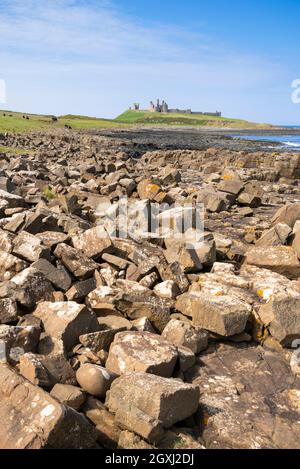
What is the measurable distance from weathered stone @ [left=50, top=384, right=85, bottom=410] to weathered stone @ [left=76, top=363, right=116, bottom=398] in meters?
0.24

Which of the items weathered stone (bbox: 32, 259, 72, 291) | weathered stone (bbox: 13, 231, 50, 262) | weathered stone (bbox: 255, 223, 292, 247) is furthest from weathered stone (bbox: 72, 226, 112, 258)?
weathered stone (bbox: 255, 223, 292, 247)

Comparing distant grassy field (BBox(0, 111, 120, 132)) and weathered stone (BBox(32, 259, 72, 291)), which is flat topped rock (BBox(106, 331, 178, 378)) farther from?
distant grassy field (BBox(0, 111, 120, 132))

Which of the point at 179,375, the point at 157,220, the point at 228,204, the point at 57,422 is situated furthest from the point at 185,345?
the point at 228,204

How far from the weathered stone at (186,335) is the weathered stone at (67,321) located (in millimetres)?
1121

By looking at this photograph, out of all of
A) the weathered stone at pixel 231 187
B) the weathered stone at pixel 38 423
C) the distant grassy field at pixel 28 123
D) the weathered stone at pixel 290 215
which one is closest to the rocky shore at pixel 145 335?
the weathered stone at pixel 38 423

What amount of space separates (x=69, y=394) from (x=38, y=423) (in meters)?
0.71

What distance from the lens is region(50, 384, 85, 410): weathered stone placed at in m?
4.46

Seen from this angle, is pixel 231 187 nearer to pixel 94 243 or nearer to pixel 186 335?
pixel 94 243

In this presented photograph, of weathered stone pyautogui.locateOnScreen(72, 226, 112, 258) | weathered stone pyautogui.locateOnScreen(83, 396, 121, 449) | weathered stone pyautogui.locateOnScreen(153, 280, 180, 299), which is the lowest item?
weathered stone pyautogui.locateOnScreen(83, 396, 121, 449)

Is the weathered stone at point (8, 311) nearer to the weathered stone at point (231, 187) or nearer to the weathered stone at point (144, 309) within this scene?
the weathered stone at point (144, 309)

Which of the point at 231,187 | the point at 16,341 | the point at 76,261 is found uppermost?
the point at 231,187

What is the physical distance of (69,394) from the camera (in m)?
4.50

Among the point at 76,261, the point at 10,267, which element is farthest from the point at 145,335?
the point at 10,267
